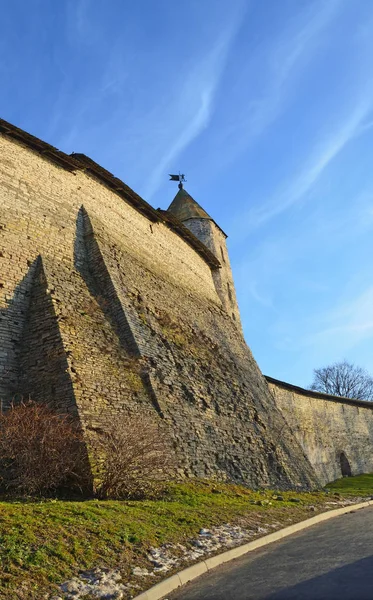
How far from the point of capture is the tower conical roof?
90.8ft

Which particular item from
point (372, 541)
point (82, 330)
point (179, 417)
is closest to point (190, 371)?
point (179, 417)

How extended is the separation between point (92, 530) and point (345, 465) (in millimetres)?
23691

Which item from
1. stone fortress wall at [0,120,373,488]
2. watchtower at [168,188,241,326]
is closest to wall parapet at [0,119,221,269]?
stone fortress wall at [0,120,373,488]

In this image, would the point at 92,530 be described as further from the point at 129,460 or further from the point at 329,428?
the point at 329,428

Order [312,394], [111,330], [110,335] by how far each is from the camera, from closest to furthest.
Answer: [110,335], [111,330], [312,394]

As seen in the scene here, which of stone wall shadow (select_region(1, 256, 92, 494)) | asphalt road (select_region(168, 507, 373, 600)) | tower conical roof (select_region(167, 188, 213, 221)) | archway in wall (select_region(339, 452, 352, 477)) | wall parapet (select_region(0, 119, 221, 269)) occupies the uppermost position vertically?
tower conical roof (select_region(167, 188, 213, 221))

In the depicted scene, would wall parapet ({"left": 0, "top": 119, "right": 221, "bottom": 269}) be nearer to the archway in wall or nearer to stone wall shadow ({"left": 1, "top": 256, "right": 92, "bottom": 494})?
stone wall shadow ({"left": 1, "top": 256, "right": 92, "bottom": 494})

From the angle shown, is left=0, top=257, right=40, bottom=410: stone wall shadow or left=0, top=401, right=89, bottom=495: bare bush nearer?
left=0, top=401, right=89, bottom=495: bare bush

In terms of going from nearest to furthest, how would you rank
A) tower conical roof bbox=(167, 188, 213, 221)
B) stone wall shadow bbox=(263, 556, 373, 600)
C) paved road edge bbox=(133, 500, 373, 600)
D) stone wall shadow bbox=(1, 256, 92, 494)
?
1. stone wall shadow bbox=(263, 556, 373, 600)
2. paved road edge bbox=(133, 500, 373, 600)
3. stone wall shadow bbox=(1, 256, 92, 494)
4. tower conical roof bbox=(167, 188, 213, 221)

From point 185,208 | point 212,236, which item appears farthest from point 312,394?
point 185,208

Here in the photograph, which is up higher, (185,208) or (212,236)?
(185,208)

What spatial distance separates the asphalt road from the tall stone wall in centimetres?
362

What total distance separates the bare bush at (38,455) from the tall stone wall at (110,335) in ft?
2.39

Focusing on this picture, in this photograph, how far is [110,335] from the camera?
1070 cm
